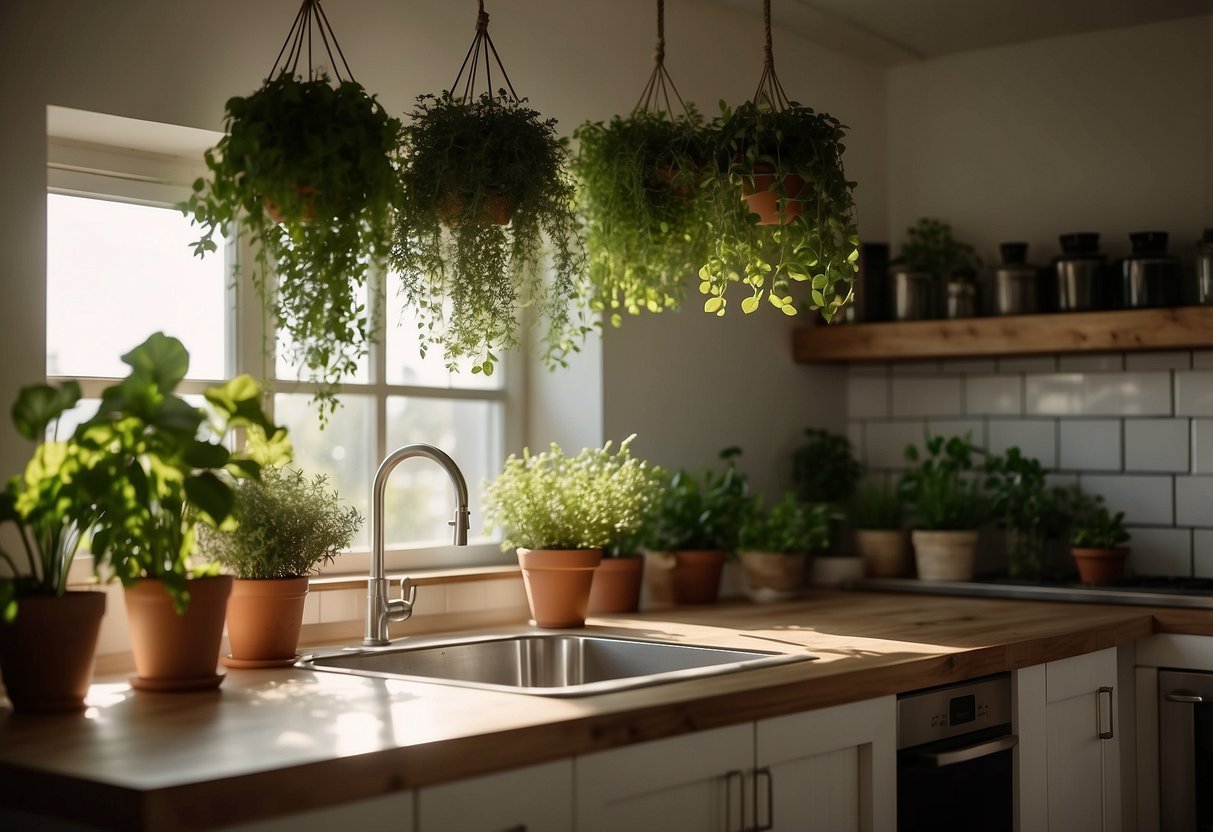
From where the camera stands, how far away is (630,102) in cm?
331

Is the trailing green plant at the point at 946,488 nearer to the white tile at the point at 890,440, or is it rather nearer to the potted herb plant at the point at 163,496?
the white tile at the point at 890,440

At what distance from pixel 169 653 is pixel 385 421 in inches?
40.6

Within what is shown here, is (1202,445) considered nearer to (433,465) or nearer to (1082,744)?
(1082,744)

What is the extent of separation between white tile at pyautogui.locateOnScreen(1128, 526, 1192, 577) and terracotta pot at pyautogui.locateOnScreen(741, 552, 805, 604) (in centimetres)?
91

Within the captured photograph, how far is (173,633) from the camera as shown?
2000 mm

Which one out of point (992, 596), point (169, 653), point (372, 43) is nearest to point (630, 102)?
point (372, 43)

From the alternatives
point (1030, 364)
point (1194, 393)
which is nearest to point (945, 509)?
point (1030, 364)

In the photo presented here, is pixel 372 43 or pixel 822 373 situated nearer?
pixel 372 43

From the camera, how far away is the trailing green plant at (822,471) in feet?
12.4

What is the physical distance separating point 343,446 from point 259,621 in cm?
72

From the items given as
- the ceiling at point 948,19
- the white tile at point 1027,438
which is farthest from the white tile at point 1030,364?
the ceiling at point 948,19

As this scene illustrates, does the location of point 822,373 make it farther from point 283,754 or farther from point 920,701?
point 283,754

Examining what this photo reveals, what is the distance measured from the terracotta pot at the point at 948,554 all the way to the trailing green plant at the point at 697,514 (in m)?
0.57

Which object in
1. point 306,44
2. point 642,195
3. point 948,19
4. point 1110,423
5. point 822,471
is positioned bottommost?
point 822,471
